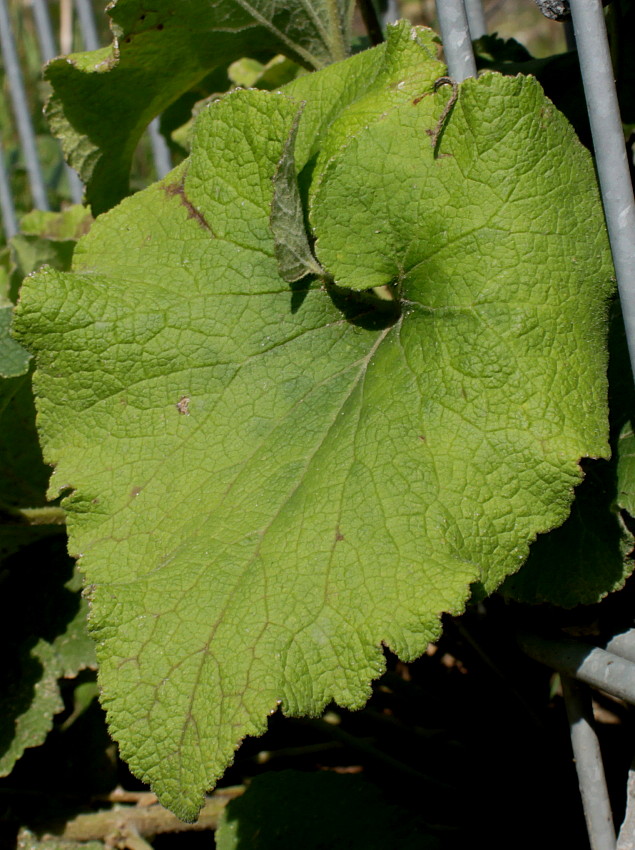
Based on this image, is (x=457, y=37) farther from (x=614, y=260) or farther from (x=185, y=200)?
(x=185, y=200)

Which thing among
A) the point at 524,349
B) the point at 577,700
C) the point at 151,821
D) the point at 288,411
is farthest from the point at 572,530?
the point at 151,821

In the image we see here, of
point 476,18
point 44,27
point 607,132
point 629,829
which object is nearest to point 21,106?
point 44,27

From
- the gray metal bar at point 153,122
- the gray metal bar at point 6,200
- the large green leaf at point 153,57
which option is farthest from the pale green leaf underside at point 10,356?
the gray metal bar at point 6,200

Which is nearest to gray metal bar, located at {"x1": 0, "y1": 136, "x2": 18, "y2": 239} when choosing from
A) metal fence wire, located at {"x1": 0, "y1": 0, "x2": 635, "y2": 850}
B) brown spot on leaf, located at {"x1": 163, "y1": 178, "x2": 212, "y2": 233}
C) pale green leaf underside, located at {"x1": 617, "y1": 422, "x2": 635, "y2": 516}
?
brown spot on leaf, located at {"x1": 163, "y1": 178, "x2": 212, "y2": 233}

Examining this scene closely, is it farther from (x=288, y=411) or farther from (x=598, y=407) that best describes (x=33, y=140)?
(x=598, y=407)

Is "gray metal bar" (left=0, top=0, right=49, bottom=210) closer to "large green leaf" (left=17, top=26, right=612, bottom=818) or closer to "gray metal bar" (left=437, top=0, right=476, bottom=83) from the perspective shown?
"large green leaf" (left=17, top=26, right=612, bottom=818)
